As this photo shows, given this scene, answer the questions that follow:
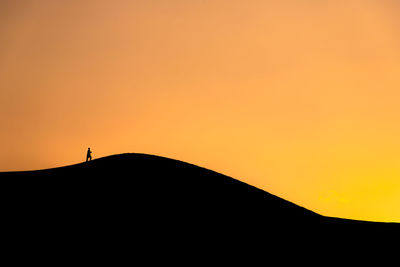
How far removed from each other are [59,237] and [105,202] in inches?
116

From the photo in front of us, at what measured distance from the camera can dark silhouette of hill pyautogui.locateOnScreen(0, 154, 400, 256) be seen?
1759 centimetres

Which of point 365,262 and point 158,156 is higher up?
point 158,156

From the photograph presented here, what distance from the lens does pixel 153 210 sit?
19.1 m

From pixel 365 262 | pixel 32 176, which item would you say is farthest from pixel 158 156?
pixel 365 262

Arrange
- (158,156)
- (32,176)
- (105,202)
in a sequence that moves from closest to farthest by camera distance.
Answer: (105,202), (32,176), (158,156)

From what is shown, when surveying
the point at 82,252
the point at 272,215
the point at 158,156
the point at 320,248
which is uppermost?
the point at 158,156

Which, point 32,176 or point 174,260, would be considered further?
point 32,176

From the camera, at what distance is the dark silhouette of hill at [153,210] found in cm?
1759

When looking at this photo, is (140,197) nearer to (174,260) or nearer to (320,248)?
(174,260)

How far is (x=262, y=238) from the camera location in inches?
743

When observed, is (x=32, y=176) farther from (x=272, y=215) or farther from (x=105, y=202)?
(x=272, y=215)

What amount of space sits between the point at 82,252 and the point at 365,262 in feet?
38.7

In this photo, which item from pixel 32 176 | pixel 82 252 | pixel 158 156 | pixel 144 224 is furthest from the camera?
pixel 158 156

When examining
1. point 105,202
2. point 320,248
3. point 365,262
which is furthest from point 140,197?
point 365,262
